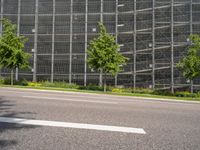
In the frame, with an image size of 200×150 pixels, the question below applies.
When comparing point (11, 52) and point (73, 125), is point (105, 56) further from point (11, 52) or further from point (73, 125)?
point (73, 125)

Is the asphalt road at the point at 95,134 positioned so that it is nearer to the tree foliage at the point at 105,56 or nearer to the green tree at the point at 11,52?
the tree foliage at the point at 105,56

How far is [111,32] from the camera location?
37344mm

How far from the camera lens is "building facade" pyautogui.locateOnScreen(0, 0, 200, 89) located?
35656 mm

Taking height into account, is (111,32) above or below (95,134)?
above

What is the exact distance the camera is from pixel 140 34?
3662 centimetres

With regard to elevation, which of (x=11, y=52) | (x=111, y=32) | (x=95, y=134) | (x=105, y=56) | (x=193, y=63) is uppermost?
(x=111, y=32)

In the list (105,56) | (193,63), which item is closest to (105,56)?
(105,56)

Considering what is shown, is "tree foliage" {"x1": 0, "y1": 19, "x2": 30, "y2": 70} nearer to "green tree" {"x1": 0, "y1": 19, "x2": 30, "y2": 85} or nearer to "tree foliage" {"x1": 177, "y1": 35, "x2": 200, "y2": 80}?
"green tree" {"x1": 0, "y1": 19, "x2": 30, "y2": 85}

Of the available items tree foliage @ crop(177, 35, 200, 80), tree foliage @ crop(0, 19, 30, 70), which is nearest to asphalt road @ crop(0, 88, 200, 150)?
tree foliage @ crop(177, 35, 200, 80)

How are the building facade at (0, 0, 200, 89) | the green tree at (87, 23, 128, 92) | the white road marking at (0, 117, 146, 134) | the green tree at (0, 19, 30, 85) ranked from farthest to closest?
the building facade at (0, 0, 200, 89)
the green tree at (0, 19, 30, 85)
the green tree at (87, 23, 128, 92)
the white road marking at (0, 117, 146, 134)

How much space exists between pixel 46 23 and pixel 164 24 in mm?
15799

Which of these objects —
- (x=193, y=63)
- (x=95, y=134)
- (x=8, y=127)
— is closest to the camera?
(x=95, y=134)

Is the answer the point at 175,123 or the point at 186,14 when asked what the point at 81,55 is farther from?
the point at 175,123

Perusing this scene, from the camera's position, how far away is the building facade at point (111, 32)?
3566cm
